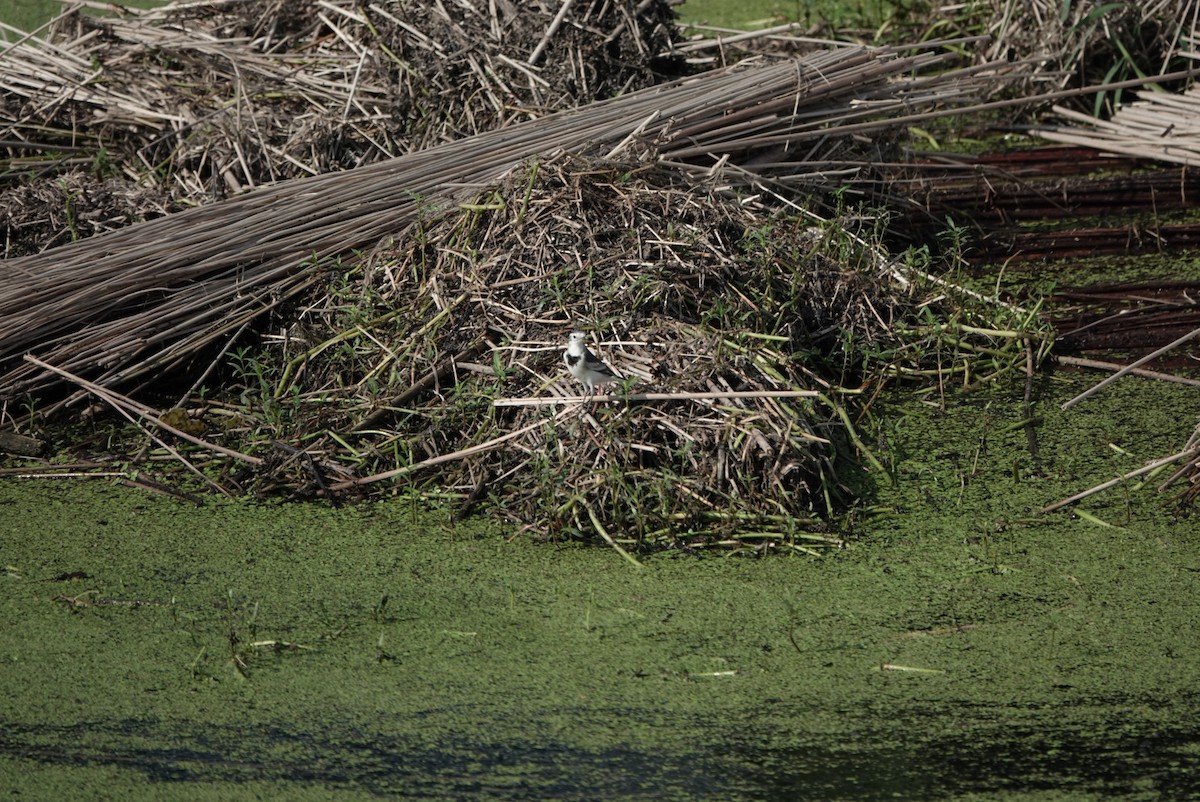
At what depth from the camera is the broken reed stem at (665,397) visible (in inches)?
125

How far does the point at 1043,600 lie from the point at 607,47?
2840mm

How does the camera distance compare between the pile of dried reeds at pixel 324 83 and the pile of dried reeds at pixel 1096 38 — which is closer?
the pile of dried reeds at pixel 324 83

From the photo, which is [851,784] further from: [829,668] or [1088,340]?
[1088,340]

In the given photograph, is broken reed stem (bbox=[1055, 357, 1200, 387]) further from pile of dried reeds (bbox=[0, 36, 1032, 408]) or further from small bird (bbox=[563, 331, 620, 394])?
small bird (bbox=[563, 331, 620, 394])

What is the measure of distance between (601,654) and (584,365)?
2.55 feet

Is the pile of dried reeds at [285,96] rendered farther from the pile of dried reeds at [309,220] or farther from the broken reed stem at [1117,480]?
the broken reed stem at [1117,480]

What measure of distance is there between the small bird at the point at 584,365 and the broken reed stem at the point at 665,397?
4 centimetres

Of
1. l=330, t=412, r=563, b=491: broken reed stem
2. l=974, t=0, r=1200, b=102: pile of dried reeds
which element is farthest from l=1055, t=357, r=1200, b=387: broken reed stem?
l=974, t=0, r=1200, b=102: pile of dried reeds

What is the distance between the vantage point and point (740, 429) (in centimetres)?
318

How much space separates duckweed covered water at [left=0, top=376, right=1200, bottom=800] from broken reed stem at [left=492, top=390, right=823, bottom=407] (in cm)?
34

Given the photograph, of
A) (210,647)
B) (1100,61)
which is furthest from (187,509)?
(1100,61)

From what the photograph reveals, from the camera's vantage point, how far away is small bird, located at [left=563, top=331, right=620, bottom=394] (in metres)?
3.15


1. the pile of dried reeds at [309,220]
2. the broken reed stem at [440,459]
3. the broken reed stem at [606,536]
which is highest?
the pile of dried reeds at [309,220]

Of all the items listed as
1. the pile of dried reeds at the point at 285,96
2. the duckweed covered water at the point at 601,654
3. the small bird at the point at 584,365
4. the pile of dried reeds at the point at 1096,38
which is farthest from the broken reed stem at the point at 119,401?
the pile of dried reeds at the point at 1096,38
